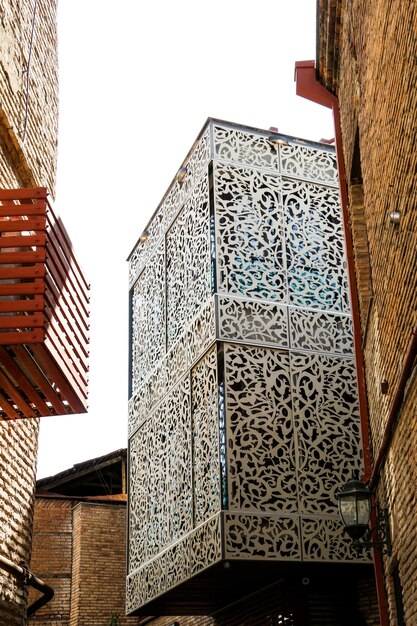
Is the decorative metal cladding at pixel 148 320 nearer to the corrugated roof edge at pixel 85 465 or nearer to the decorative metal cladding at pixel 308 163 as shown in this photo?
the decorative metal cladding at pixel 308 163

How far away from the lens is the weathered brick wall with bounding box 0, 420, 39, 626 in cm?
886

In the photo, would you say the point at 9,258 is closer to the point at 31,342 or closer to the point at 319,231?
the point at 31,342

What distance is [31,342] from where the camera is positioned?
23.0 ft

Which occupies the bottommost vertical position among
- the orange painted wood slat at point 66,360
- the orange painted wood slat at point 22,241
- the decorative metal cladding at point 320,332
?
the orange painted wood slat at point 66,360

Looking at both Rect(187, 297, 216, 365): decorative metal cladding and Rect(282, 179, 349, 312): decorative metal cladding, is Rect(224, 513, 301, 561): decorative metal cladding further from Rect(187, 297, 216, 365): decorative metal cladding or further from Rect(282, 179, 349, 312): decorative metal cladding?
Rect(282, 179, 349, 312): decorative metal cladding

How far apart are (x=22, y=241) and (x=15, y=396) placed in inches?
54.7

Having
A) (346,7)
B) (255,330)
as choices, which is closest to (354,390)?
(255,330)

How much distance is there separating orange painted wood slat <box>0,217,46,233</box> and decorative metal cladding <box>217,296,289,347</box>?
5.75m

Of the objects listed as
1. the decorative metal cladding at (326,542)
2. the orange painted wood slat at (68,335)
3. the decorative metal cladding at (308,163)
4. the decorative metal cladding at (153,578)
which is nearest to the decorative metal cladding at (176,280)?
the decorative metal cladding at (308,163)

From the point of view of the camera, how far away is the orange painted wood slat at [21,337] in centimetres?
696

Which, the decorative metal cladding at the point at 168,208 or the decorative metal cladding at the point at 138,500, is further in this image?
the decorative metal cladding at the point at 138,500

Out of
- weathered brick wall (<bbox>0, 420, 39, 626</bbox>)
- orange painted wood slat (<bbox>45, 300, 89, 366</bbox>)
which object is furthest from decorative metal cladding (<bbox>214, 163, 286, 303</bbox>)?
orange painted wood slat (<bbox>45, 300, 89, 366</bbox>)

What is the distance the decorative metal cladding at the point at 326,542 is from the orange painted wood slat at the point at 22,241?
255 inches

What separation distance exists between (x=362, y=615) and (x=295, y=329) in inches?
170
